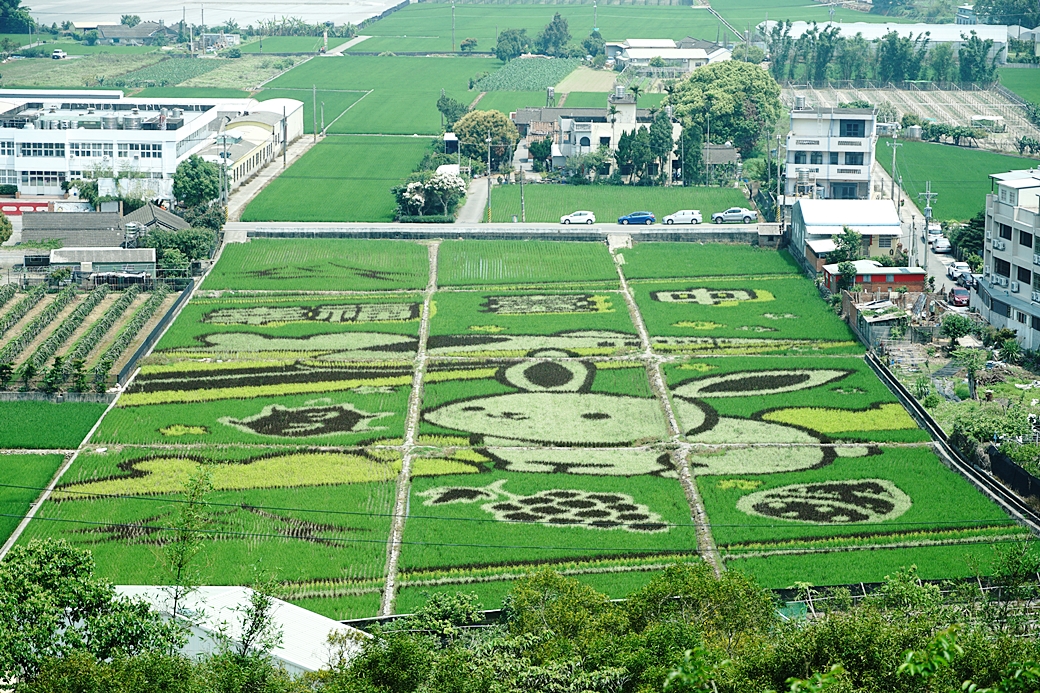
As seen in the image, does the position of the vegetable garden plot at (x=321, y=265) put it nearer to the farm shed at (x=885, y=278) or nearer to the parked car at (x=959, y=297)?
the farm shed at (x=885, y=278)

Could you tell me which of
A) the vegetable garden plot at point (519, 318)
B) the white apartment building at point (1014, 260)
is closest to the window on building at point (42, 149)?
the vegetable garden plot at point (519, 318)

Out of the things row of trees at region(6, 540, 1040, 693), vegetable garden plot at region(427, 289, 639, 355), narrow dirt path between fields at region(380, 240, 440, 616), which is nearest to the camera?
row of trees at region(6, 540, 1040, 693)

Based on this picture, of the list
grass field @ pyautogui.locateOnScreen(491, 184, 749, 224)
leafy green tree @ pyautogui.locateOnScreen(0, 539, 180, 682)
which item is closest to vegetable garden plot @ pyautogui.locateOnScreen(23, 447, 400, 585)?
leafy green tree @ pyautogui.locateOnScreen(0, 539, 180, 682)

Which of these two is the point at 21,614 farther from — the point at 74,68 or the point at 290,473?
the point at 74,68

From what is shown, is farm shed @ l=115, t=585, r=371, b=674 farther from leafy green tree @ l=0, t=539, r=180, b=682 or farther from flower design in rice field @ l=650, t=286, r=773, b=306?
flower design in rice field @ l=650, t=286, r=773, b=306

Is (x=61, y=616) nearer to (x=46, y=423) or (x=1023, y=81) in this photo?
(x=46, y=423)
